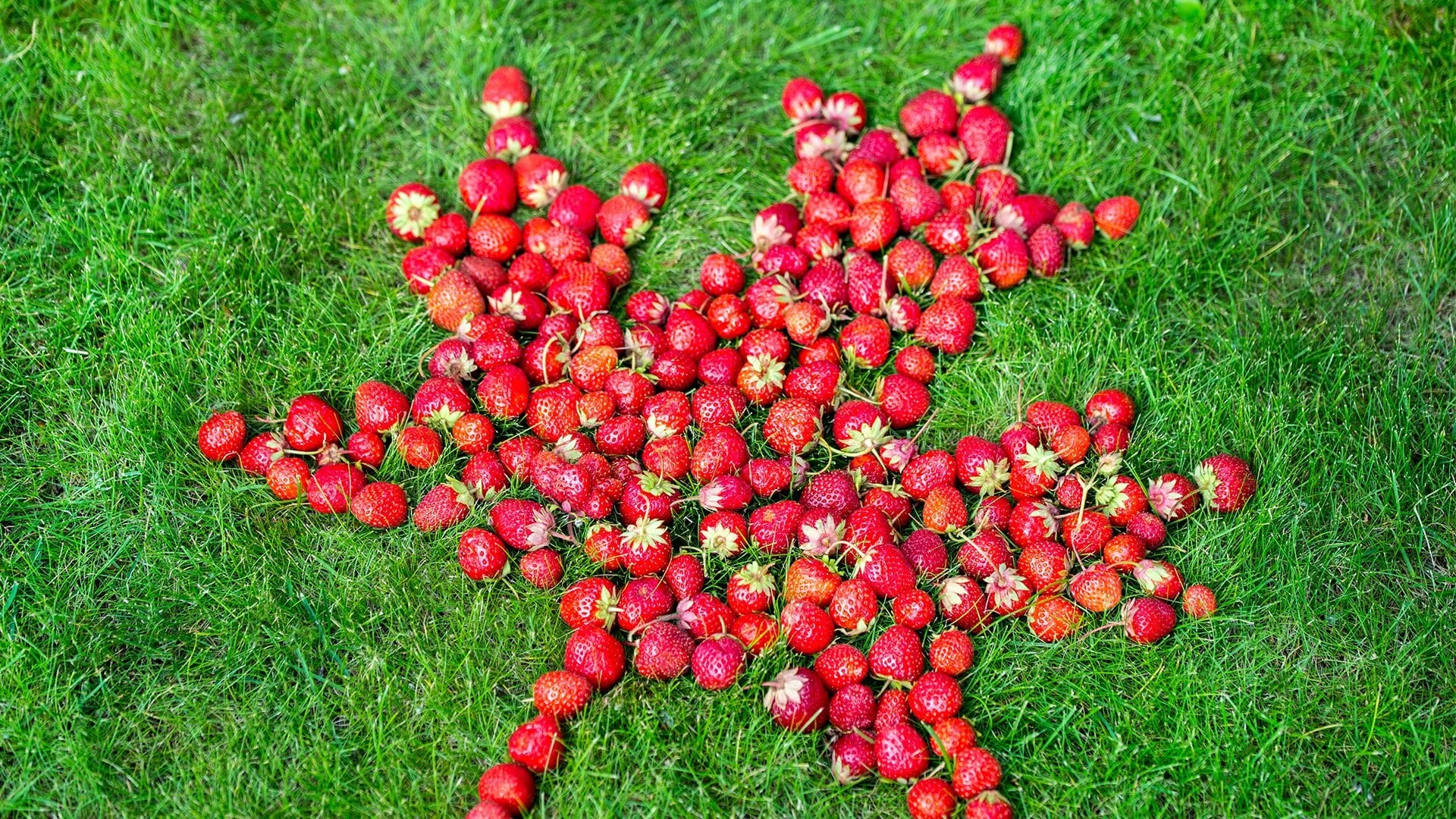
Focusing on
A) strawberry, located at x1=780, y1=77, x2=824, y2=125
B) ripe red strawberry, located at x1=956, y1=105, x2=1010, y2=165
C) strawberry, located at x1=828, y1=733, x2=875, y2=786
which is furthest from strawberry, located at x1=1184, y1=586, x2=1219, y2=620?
strawberry, located at x1=780, y1=77, x2=824, y2=125

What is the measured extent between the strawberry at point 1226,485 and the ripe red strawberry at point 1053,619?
522 mm

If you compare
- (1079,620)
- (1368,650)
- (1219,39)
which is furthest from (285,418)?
(1219,39)

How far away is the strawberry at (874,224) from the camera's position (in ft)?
11.5

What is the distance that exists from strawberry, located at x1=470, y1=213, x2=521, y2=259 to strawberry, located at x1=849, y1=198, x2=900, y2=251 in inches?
41.8

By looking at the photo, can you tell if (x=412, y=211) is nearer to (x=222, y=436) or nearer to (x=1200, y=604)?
(x=222, y=436)

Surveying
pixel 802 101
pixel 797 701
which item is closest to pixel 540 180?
pixel 802 101

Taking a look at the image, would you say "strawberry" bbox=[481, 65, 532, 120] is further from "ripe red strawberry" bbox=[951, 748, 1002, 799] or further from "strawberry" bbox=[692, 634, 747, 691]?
"ripe red strawberry" bbox=[951, 748, 1002, 799]

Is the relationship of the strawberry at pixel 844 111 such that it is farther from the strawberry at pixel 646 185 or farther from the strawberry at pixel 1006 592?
the strawberry at pixel 1006 592

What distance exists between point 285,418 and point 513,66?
→ 5.10 ft

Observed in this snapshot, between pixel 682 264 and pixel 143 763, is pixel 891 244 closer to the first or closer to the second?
pixel 682 264

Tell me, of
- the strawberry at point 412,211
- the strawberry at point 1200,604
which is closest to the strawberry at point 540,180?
the strawberry at point 412,211

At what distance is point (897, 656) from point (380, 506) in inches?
54.7

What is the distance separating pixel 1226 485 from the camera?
3.02 metres

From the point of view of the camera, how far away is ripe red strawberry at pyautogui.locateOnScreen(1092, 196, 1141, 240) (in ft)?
11.9
